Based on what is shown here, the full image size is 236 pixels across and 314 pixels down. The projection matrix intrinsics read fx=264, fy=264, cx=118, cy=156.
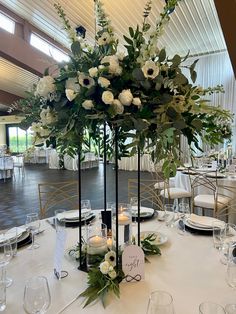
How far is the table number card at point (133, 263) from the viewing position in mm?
1158

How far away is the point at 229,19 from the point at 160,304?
12.6ft

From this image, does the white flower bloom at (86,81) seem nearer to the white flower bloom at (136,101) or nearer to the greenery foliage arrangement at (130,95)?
the greenery foliage arrangement at (130,95)

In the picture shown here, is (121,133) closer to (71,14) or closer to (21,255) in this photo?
(21,255)

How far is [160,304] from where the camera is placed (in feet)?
2.89

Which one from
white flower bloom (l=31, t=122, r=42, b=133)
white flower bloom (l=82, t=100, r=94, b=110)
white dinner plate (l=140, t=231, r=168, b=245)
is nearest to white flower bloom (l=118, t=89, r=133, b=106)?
white flower bloom (l=82, t=100, r=94, b=110)

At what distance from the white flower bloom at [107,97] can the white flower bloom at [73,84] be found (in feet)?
0.40

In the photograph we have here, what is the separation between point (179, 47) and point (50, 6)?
4.23m

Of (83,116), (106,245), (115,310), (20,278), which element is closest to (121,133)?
(83,116)

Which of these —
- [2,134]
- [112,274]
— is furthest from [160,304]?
[2,134]

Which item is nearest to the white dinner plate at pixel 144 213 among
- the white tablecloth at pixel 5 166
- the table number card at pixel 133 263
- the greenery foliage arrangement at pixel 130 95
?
the table number card at pixel 133 263

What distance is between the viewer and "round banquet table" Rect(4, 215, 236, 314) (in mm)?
1026

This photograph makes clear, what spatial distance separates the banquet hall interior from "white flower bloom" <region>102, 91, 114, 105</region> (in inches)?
1.6

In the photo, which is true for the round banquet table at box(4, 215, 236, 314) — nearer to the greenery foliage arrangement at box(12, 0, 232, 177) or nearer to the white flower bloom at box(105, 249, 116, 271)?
the white flower bloom at box(105, 249, 116, 271)

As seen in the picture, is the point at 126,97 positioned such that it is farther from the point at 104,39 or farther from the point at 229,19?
the point at 229,19
